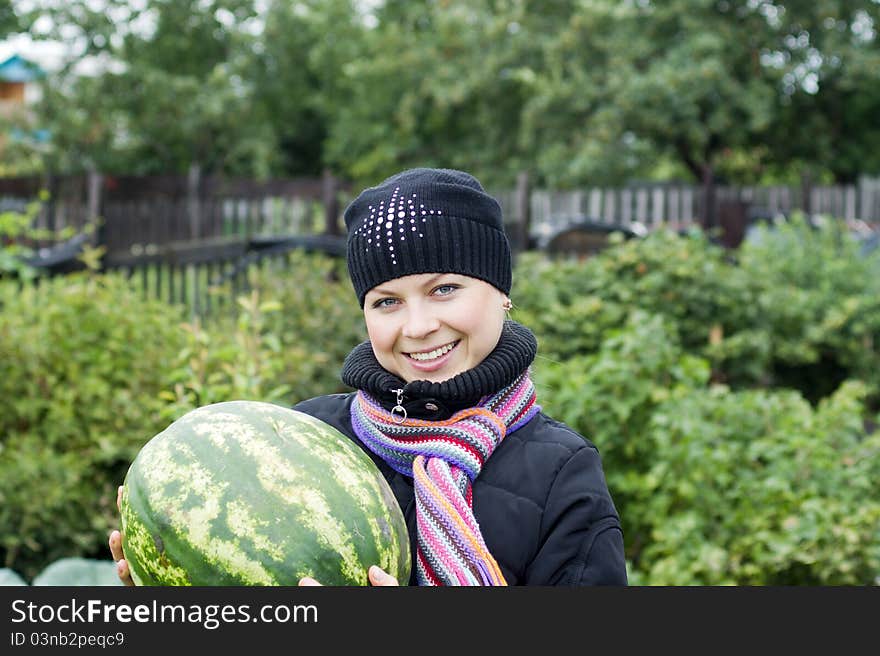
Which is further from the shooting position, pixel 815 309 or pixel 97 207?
pixel 97 207

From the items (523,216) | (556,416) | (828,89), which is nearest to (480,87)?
(828,89)

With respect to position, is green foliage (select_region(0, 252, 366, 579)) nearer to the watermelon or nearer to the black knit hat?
the black knit hat

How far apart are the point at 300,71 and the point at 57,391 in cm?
2342

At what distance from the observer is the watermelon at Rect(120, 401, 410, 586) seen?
5.97ft

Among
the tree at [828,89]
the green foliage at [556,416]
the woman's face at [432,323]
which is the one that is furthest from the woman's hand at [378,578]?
the tree at [828,89]

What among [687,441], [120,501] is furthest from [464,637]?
[687,441]

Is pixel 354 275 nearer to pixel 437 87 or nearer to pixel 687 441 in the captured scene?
pixel 687 441

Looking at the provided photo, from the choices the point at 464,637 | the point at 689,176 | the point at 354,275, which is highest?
the point at 354,275

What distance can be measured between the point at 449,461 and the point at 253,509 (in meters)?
0.46

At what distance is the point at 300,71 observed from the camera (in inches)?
1077

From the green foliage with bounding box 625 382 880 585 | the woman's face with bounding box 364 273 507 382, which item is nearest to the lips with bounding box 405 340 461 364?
the woman's face with bounding box 364 273 507 382

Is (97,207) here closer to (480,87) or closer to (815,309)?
(815,309)

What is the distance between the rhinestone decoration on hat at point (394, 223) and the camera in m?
2.23

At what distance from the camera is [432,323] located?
2.23 m
